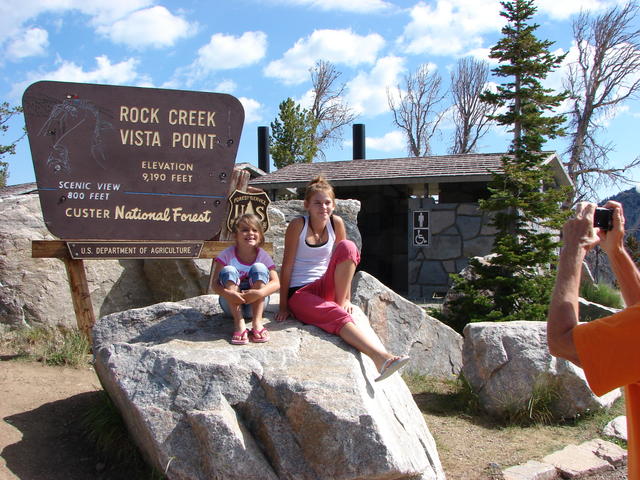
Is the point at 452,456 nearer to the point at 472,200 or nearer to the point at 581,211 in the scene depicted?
the point at 581,211

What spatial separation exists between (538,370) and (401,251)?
1076 centimetres

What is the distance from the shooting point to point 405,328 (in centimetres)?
615

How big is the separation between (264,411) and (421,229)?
9.96m

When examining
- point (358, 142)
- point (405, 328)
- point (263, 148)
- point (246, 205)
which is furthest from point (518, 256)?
point (263, 148)

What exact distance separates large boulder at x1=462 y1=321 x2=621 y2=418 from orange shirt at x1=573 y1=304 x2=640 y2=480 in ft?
11.5

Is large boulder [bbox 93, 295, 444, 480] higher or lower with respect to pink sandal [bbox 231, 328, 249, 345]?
lower

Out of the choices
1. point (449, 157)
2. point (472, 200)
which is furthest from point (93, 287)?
point (449, 157)

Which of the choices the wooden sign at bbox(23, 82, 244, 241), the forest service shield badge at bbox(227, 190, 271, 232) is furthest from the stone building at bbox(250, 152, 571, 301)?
the wooden sign at bbox(23, 82, 244, 241)

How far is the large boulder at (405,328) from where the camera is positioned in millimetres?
6023

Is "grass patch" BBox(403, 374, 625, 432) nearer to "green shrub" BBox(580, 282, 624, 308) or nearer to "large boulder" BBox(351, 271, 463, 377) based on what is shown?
"large boulder" BBox(351, 271, 463, 377)

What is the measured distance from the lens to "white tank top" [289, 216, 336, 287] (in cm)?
421

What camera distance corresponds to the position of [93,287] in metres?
6.40

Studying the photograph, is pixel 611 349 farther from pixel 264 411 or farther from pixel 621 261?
pixel 264 411

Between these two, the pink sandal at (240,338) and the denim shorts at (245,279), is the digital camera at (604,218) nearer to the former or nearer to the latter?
the pink sandal at (240,338)
